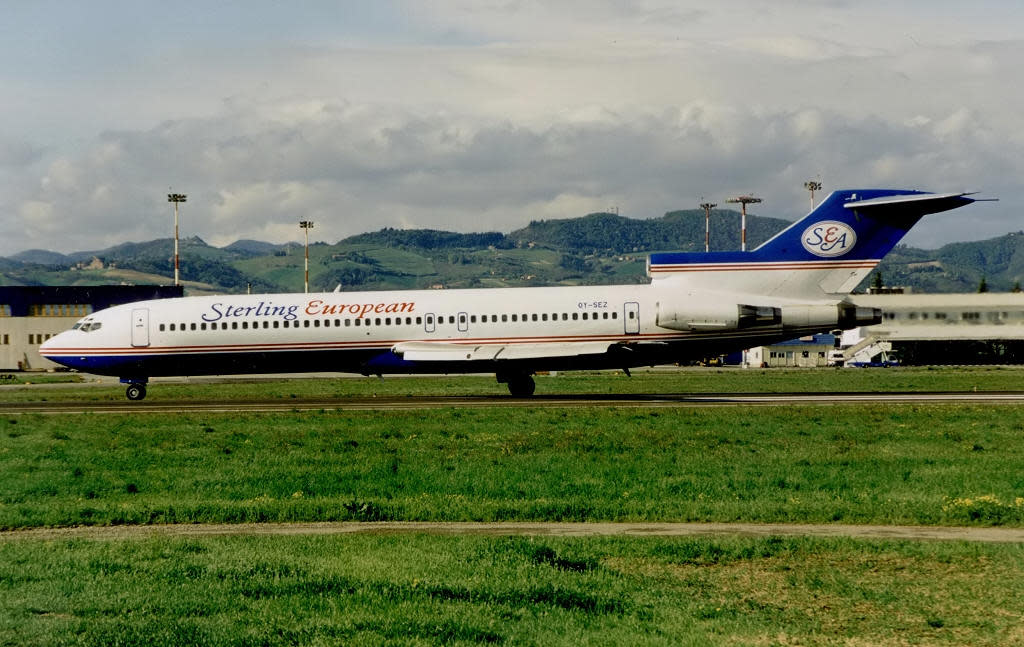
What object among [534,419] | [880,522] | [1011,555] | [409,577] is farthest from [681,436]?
[409,577]

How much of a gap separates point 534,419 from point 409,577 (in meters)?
22.4

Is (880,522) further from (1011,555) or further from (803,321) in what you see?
(803,321)

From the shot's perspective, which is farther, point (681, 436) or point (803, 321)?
point (803, 321)

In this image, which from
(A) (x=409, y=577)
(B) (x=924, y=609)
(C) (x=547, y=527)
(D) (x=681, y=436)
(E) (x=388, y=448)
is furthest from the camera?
(D) (x=681, y=436)

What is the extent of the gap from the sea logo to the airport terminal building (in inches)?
3284

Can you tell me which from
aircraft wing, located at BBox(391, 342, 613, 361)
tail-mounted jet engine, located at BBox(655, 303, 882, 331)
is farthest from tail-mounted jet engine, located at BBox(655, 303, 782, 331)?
aircraft wing, located at BBox(391, 342, 613, 361)

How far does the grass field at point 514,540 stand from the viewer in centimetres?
1148

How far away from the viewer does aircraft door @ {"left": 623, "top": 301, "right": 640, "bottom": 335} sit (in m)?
45.1

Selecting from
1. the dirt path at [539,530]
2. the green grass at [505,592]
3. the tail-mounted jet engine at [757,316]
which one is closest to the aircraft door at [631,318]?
the tail-mounted jet engine at [757,316]

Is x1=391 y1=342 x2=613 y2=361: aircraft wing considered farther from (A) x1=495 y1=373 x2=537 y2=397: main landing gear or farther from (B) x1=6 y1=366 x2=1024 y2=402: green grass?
(B) x1=6 y1=366 x2=1024 y2=402: green grass

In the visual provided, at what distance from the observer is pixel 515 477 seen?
74.0 feet

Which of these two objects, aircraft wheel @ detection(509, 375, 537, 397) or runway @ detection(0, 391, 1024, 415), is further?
aircraft wheel @ detection(509, 375, 537, 397)

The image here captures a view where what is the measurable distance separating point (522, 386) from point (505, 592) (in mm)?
35460

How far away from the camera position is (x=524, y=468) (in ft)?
78.4
